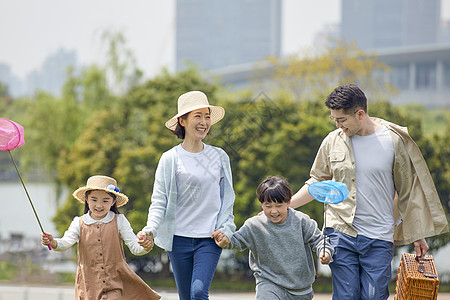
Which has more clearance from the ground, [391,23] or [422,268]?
[391,23]

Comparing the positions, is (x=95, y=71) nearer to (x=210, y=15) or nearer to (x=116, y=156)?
(x=116, y=156)

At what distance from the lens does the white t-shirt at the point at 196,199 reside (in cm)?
378

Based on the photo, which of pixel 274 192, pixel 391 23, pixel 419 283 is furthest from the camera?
pixel 391 23

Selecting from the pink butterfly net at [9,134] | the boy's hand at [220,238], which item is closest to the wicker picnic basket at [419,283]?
the boy's hand at [220,238]

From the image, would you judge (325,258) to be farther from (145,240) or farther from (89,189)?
(89,189)

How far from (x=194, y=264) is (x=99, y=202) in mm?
665

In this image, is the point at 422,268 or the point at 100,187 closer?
the point at 422,268

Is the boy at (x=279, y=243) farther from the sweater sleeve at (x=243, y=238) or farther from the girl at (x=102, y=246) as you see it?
the girl at (x=102, y=246)

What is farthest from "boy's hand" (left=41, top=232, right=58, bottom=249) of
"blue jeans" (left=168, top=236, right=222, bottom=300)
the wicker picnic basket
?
the wicker picnic basket

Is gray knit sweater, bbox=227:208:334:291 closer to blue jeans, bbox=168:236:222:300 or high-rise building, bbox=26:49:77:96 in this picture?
blue jeans, bbox=168:236:222:300

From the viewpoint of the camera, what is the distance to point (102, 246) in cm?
385

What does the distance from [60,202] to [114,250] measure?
1491 cm

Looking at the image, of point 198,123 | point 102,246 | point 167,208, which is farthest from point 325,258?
point 102,246

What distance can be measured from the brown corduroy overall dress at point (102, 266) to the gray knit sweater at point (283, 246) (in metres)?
0.67
